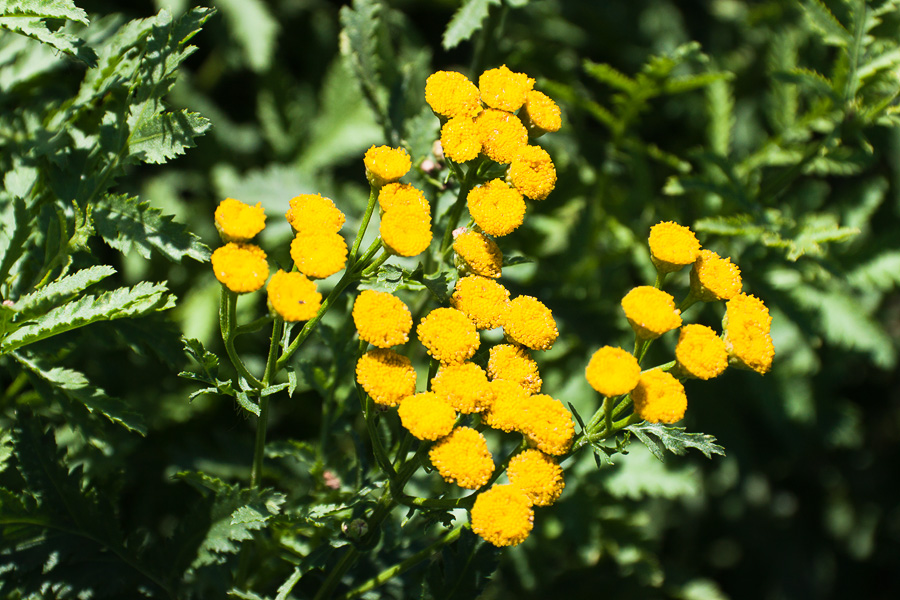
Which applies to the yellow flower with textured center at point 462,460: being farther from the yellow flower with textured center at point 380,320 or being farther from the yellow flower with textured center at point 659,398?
the yellow flower with textured center at point 659,398

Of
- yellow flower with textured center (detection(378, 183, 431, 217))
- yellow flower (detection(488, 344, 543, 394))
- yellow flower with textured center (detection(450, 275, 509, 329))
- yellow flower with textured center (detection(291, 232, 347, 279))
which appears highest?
yellow flower with textured center (detection(378, 183, 431, 217))

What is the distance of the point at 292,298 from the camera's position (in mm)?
1594

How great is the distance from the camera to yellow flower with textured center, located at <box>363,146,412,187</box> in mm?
1777

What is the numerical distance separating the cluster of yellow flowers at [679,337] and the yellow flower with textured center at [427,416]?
13.5 inches

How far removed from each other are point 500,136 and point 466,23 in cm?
66

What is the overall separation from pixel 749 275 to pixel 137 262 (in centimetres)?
271

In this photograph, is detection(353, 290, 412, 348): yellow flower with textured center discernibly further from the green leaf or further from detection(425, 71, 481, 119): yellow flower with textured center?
the green leaf

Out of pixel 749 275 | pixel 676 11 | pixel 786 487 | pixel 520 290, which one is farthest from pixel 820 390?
pixel 676 11

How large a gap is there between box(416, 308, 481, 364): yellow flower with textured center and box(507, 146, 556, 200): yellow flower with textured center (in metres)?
0.38

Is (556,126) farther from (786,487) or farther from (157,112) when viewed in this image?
(786,487)

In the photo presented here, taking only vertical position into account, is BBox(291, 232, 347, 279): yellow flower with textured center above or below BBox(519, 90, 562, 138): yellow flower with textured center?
below

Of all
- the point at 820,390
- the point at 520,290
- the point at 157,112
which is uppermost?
the point at 157,112

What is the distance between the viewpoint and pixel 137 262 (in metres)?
3.38

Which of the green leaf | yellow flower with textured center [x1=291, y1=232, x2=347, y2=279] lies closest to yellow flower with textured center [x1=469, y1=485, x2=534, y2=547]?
yellow flower with textured center [x1=291, y1=232, x2=347, y2=279]
